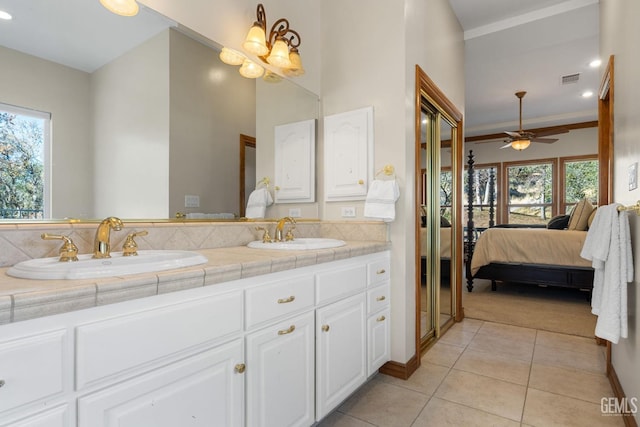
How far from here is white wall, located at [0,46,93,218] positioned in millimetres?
1191

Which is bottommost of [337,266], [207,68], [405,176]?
[337,266]

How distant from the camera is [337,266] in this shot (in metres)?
1.71

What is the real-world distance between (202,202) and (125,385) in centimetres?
106

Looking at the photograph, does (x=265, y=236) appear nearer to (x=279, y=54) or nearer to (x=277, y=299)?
(x=277, y=299)

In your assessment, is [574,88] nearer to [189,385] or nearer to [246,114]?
[246,114]

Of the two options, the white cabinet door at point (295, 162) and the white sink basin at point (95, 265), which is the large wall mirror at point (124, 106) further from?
the white cabinet door at point (295, 162)

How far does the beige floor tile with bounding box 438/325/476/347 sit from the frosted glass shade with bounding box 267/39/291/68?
2.45 m

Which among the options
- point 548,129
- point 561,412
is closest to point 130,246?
point 561,412

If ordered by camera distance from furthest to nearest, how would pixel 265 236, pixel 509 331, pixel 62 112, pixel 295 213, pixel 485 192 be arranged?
pixel 485 192 → pixel 509 331 → pixel 295 213 → pixel 265 236 → pixel 62 112

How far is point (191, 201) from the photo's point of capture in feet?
5.71

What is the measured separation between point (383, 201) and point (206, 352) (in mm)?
→ 1400

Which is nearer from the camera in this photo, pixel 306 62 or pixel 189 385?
pixel 189 385

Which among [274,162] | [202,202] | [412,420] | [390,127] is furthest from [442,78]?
[412,420]

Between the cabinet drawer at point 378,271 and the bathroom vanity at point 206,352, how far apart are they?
134 millimetres
